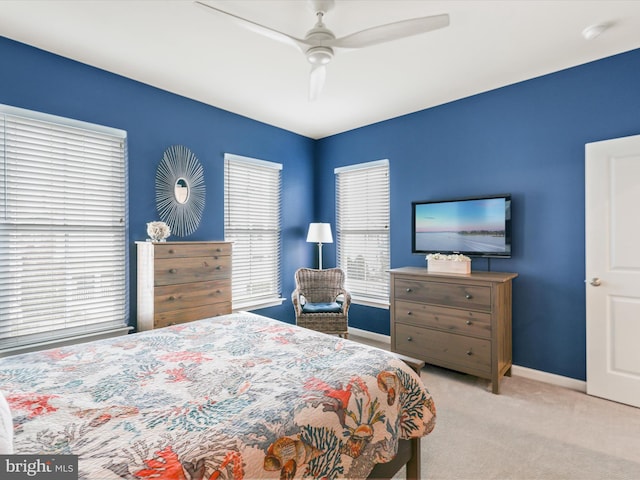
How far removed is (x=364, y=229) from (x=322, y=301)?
1107 mm

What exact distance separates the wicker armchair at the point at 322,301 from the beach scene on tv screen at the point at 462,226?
3.63 ft

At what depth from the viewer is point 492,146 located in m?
3.36

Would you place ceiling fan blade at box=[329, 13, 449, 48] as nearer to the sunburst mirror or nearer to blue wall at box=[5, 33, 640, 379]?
blue wall at box=[5, 33, 640, 379]

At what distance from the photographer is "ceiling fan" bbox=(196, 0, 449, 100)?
6.06 feet

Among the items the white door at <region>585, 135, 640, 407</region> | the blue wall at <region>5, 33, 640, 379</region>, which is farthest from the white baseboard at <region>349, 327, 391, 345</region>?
the white door at <region>585, 135, 640, 407</region>

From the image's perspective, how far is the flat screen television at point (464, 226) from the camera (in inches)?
126

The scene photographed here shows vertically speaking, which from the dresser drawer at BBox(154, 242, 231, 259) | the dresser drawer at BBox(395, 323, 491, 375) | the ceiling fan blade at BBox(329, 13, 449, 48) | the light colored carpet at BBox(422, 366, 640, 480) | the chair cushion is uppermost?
the ceiling fan blade at BBox(329, 13, 449, 48)

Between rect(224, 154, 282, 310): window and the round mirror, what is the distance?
512 millimetres

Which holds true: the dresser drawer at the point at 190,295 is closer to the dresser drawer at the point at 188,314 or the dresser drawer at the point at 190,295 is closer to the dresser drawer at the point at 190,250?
the dresser drawer at the point at 188,314

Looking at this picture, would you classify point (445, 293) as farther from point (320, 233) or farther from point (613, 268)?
point (320, 233)

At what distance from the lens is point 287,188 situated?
4.62m

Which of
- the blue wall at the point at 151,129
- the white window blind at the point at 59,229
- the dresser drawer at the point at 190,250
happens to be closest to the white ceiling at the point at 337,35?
the blue wall at the point at 151,129

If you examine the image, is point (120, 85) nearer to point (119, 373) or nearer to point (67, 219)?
point (67, 219)

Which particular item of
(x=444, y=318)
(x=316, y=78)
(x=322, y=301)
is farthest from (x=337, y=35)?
(x=322, y=301)
